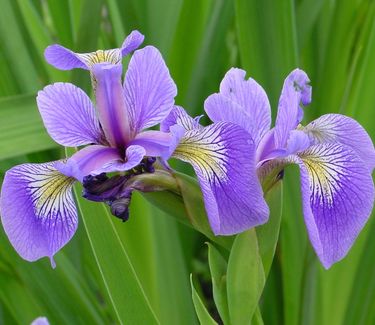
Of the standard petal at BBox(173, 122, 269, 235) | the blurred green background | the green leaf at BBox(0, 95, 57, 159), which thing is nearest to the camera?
the standard petal at BBox(173, 122, 269, 235)

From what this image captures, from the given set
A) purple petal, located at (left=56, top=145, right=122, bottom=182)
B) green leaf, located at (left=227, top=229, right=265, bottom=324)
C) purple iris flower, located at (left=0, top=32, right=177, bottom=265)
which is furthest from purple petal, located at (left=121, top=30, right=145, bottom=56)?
green leaf, located at (left=227, top=229, right=265, bottom=324)

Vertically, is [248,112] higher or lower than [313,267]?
higher

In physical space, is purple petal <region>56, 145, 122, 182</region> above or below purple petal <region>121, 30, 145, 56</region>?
below

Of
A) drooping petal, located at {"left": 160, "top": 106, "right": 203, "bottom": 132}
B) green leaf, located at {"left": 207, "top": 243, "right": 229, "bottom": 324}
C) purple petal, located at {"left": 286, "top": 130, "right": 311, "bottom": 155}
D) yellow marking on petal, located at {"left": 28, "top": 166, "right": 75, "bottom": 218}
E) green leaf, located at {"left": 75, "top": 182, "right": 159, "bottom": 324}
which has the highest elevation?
purple petal, located at {"left": 286, "top": 130, "right": 311, "bottom": 155}

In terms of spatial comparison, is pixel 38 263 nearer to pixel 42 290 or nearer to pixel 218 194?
pixel 42 290

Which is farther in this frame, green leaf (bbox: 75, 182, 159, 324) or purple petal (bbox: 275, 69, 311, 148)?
green leaf (bbox: 75, 182, 159, 324)

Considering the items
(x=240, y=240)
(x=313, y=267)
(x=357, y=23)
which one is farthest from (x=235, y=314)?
(x=357, y=23)

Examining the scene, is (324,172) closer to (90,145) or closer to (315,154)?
(315,154)

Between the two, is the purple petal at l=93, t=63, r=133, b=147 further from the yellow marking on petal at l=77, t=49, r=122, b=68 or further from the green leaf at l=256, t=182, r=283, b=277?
the green leaf at l=256, t=182, r=283, b=277
